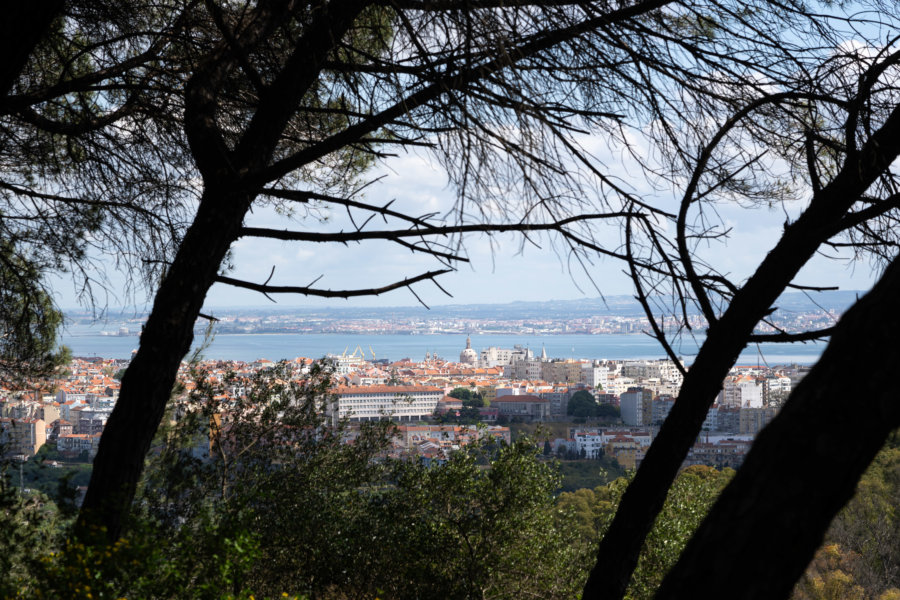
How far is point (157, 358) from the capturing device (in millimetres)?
1975

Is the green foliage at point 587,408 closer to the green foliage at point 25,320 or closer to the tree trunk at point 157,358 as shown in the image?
the green foliage at point 25,320

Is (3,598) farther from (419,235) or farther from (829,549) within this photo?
(829,549)

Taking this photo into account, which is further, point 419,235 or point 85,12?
point 85,12

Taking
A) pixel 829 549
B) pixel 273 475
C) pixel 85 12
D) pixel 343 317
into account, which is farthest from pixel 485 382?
pixel 85 12

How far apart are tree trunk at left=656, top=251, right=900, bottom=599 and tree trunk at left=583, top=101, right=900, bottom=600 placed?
882 millimetres

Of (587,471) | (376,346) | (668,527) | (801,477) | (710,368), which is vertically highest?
(376,346)

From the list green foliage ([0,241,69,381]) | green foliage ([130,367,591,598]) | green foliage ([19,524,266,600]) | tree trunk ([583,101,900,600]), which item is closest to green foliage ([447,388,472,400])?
green foliage ([130,367,591,598])

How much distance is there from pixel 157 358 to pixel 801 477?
1602mm

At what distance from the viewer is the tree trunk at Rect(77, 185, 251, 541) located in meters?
1.96

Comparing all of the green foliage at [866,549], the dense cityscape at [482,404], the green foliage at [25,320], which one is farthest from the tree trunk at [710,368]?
the green foliage at [866,549]

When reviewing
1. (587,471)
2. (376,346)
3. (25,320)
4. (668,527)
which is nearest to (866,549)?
(587,471)

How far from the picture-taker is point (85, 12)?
115 inches

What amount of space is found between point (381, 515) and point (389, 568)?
1.30 ft

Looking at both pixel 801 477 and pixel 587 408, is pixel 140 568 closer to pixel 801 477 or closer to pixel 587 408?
pixel 801 477
